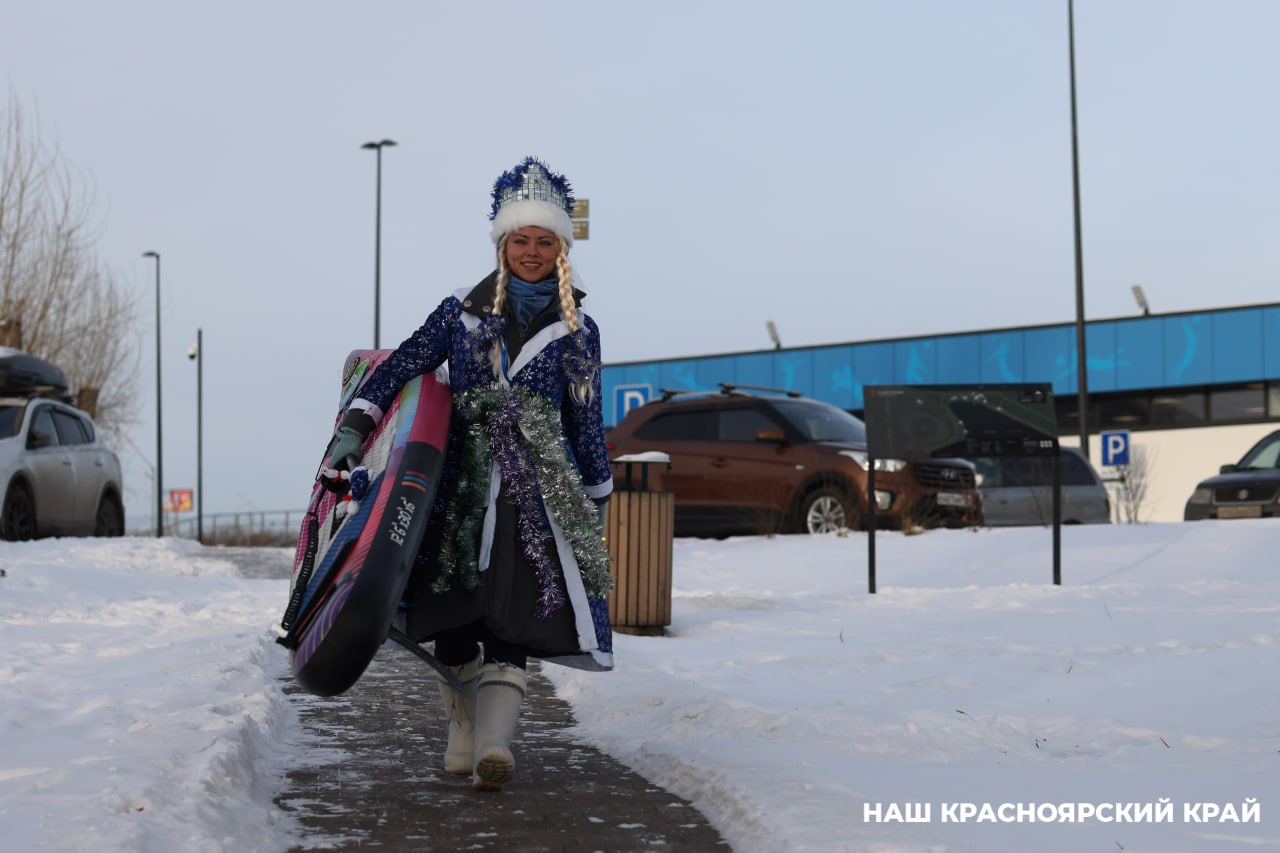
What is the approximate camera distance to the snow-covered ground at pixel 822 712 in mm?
4129

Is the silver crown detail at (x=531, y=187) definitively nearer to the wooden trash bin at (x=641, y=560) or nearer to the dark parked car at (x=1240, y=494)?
the wooden trash bin at (x=641, y=560)

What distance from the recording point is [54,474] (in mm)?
16797

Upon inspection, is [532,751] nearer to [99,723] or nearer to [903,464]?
[99,723]

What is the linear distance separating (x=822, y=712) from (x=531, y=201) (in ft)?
7.61

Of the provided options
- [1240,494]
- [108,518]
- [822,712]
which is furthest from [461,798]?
[108,518]

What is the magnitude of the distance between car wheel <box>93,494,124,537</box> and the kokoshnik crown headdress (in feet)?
46.8

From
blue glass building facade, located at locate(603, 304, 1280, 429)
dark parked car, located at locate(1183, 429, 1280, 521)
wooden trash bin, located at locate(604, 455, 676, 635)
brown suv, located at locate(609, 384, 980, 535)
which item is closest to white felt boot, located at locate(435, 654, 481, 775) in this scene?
wooden trash bin, located at locate(604, 455, 676, 635)

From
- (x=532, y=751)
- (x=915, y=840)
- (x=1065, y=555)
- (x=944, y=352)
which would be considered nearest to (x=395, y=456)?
(x=532, y=751)

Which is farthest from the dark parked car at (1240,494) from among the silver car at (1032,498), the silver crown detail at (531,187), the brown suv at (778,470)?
the silver crown detail at (531,187)

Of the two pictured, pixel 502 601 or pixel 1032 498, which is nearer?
pixel 502 601

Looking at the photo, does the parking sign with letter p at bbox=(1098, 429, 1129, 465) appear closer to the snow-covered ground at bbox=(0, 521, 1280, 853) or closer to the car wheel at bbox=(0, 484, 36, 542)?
the snow-covered ground at bbox=(0, 521, 1280, 853)

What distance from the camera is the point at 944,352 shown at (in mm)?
41281

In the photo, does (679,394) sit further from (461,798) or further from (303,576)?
(461,798)

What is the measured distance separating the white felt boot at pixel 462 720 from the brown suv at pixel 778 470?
10843 mm
